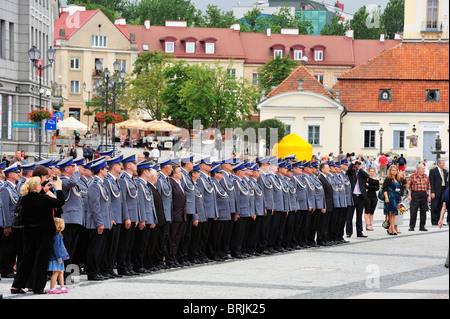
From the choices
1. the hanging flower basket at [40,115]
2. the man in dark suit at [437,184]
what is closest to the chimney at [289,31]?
the hanging flower basket at [40,115]

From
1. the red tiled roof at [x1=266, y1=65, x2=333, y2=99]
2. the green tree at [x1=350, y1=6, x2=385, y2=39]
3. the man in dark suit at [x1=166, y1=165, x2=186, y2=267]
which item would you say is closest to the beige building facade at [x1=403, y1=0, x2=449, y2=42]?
the red tiled roof at [x1=266, y1=65, x2=333, y2=99]

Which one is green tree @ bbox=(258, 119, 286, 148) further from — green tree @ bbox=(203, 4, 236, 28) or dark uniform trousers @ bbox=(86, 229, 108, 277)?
green tree @ bbox=(203, 4, 236, 28)

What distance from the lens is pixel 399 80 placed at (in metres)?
72.5

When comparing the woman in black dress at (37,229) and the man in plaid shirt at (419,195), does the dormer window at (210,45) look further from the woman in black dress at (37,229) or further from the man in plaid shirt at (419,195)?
the woman in black dress at (37,229)

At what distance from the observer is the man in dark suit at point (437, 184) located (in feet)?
90.0

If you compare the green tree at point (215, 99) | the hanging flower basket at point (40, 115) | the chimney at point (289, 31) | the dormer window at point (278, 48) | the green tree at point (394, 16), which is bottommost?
the hanging flower basket at point (40, 115)

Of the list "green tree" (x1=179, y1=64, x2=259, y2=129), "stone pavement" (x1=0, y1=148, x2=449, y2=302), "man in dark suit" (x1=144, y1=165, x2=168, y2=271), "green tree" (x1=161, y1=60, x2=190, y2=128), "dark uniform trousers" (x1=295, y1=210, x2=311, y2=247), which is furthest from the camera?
"green tree" (x1=161, y1=60, x2=190, y2=128)

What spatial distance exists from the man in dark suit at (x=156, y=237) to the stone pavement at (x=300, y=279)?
1.27ft

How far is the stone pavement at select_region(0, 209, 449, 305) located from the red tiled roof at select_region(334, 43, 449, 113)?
52.4 metres

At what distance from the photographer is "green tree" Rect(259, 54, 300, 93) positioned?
93.9m

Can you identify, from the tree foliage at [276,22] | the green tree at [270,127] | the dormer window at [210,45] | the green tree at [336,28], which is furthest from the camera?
the green tree at [336,28]

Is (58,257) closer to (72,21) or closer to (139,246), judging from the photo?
(139,246)

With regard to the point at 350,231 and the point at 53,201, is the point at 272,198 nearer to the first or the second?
the point at 350,231
